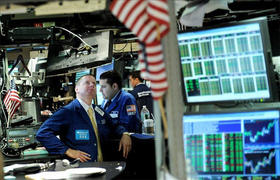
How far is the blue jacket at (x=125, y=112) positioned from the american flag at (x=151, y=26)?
5.02 metres

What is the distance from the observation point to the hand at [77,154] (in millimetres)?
5641

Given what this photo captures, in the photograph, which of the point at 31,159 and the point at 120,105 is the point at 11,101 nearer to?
the point at 31,159

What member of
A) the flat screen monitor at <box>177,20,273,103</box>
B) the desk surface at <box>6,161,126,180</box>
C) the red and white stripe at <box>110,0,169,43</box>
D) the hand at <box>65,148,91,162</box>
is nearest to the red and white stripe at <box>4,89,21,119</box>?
the hand at <box>65,148,91,162</box>

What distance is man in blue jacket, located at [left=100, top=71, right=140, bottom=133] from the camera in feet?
24.0

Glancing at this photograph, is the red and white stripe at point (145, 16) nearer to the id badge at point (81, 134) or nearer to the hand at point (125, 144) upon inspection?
the id badge at point (81, 134)

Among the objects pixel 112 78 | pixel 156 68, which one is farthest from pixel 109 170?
pixel 112 78

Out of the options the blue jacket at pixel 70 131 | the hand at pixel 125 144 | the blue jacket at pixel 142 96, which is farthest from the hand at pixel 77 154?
the blue jacket at pixel 142 96

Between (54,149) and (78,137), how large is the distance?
1.10 ft

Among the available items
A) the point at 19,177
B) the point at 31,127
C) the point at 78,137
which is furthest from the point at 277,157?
the point at 31,127

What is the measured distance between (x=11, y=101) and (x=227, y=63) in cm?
480

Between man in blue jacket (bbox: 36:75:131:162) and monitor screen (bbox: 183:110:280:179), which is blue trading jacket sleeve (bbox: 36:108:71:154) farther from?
monitor screen (bbox: 183:110:280:179)

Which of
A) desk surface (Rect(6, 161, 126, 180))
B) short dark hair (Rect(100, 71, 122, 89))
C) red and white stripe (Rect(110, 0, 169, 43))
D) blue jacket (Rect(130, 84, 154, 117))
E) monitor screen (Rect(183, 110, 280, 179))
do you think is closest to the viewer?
red and white stripe (Rect(110, 0, 169, 43))

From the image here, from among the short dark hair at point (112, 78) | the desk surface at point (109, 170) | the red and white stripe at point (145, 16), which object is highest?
the short dark hair at point (112, 78)

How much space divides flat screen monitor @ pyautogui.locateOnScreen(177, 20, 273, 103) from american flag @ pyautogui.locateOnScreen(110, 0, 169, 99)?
34.9 inches
